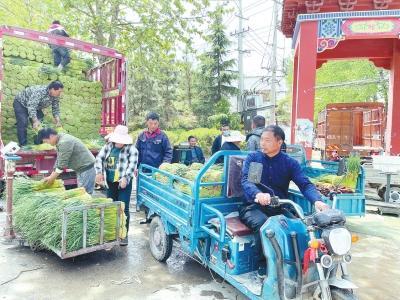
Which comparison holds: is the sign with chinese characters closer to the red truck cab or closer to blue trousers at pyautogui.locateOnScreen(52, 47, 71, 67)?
the red truck cab

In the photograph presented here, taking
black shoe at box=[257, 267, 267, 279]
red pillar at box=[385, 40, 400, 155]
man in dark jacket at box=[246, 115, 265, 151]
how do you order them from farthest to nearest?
red pillar at box=[385, 40, 400, 155] → man in dark jacket at box=[246, 115, 265, 151] → black shoe at box=[257, 267, 267, 279]

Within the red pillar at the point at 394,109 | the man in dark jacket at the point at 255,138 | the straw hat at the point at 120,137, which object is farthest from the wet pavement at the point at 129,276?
the red pillar at the point at 394,109

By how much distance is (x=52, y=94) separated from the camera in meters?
7.13

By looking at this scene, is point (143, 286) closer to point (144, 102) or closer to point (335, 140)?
point (335, 140)

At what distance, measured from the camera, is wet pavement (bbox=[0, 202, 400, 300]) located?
3545mm

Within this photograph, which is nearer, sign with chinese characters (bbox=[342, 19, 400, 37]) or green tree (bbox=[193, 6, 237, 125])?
sign with chinese characters (bbox=[342, 19, 400, 37])

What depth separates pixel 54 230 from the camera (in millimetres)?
3967

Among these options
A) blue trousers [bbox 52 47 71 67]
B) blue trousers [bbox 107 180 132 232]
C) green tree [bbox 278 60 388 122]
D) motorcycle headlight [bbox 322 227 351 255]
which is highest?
green tree [bbox 278 60 388 122]

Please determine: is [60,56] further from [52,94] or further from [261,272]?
[261,272]

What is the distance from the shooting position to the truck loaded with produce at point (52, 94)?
23.1ft

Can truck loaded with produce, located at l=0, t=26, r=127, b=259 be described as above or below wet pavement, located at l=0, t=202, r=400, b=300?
above

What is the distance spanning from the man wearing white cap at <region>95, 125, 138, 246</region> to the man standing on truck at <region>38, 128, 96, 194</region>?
0.38 m

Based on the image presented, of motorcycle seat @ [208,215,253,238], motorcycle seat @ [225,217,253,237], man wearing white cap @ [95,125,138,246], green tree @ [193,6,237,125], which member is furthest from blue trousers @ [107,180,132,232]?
green tree @ [193,6,237,125]

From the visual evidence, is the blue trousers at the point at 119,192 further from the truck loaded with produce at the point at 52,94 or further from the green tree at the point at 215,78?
the green tree at the point at 215,78
